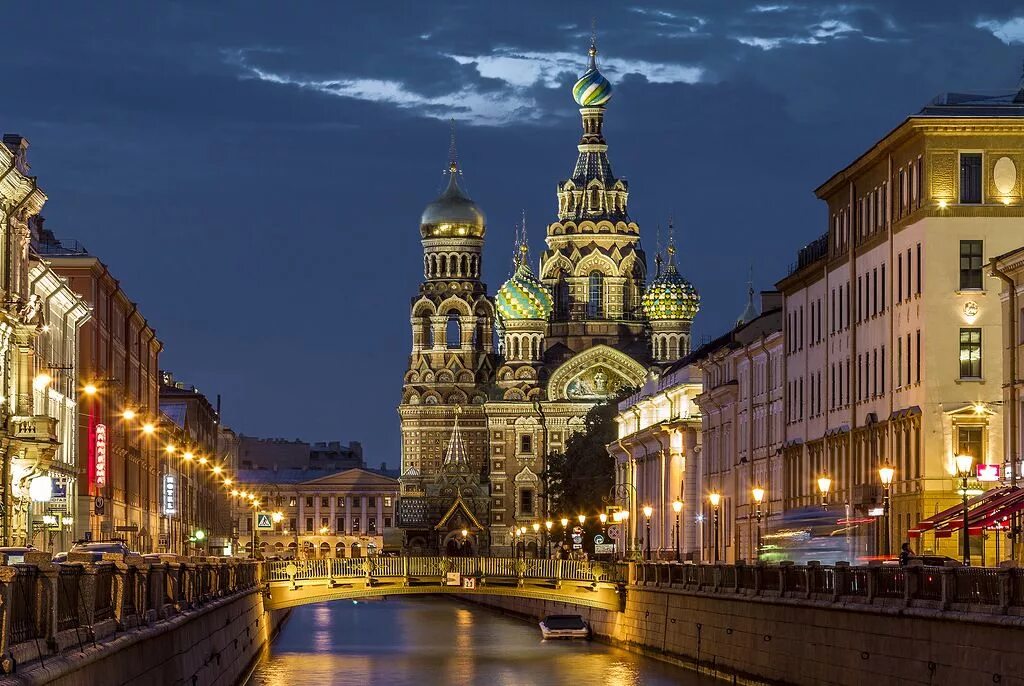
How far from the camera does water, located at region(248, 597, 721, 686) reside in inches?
3012

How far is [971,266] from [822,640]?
22274 millimetres

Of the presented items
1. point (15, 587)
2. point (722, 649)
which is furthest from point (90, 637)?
point (722, 649)

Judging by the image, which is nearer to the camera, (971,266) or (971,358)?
(971,358)

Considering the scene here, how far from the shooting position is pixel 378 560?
9856 cm

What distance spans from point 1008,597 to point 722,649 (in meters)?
29.2

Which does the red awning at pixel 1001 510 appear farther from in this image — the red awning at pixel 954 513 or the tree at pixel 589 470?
the tree at pixel 589 470

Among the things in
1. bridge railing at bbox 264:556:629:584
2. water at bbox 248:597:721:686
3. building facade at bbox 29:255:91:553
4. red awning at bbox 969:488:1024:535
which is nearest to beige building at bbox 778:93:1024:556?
red awning at bbox 969:488:1024:535

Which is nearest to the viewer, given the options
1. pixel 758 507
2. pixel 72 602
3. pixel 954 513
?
A: pixel 72 602

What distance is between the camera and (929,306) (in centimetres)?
7081

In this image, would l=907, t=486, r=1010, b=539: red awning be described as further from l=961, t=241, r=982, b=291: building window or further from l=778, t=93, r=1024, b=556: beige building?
l=961, t=241, r=982, b=291: building window

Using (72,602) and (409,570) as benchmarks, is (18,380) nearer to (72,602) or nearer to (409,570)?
(409,570)

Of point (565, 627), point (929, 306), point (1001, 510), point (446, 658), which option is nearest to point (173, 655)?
point (1001, 510)

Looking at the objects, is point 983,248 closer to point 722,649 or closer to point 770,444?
point 722,649

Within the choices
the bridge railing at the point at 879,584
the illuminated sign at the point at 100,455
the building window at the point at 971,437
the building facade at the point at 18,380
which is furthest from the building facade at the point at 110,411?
the building window at the point at 971,437
